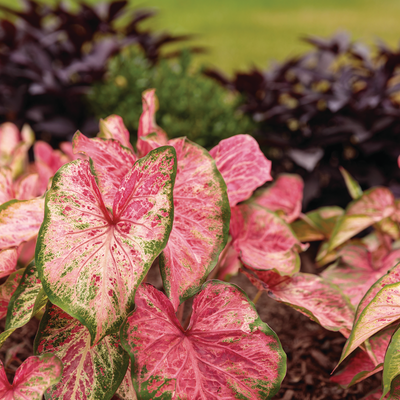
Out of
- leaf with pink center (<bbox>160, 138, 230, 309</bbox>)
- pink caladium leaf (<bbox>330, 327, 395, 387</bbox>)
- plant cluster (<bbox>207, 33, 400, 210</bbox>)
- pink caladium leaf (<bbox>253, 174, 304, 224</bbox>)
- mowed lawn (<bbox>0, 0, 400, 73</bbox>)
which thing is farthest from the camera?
mowed lawn (<bbox>0, 0, 400, 73</bbox>)

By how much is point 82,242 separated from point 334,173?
1.49 metres

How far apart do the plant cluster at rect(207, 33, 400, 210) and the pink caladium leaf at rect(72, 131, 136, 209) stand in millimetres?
1118

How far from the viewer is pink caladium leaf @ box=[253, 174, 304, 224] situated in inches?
50.0

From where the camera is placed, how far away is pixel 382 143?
1802mm

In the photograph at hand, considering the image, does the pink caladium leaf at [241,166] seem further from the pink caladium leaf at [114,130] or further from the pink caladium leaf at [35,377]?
the pink caladium leaf at [35,377]

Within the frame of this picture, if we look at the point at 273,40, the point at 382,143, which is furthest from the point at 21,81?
the point at 273,40

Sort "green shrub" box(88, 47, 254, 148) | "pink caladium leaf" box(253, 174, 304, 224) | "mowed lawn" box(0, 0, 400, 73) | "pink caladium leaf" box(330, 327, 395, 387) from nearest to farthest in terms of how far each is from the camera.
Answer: "pink caladium leaf" box(330, 327, 395, 387) → "pink caladium leaf" box(253, 174, 304, 224) → "green shrub" box(88, 47, 254, 148) → "mowed lawn" box(0, 0, 400, 73)

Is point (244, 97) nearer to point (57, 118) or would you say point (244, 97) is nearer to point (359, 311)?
point (57, 118)

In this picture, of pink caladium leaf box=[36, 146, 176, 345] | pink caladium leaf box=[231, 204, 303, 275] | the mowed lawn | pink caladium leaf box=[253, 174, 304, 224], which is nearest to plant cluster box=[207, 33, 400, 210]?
pink caladium leaf box=[253, 174, 304, 224]

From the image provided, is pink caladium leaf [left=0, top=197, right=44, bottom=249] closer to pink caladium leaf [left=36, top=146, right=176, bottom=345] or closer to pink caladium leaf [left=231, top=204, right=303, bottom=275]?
pink caladium leaf [left=36, top=146, right=176, bottom=345]

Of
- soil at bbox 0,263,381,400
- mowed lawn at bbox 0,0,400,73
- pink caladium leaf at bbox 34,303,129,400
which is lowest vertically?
mowed lawn at bbox 0,0,400,73

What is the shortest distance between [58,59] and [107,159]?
5.79 feet

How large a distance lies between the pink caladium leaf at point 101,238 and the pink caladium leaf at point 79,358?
0.41 ft

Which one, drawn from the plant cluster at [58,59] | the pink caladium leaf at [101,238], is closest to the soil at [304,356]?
the pink caladium leaf at [101,238]
